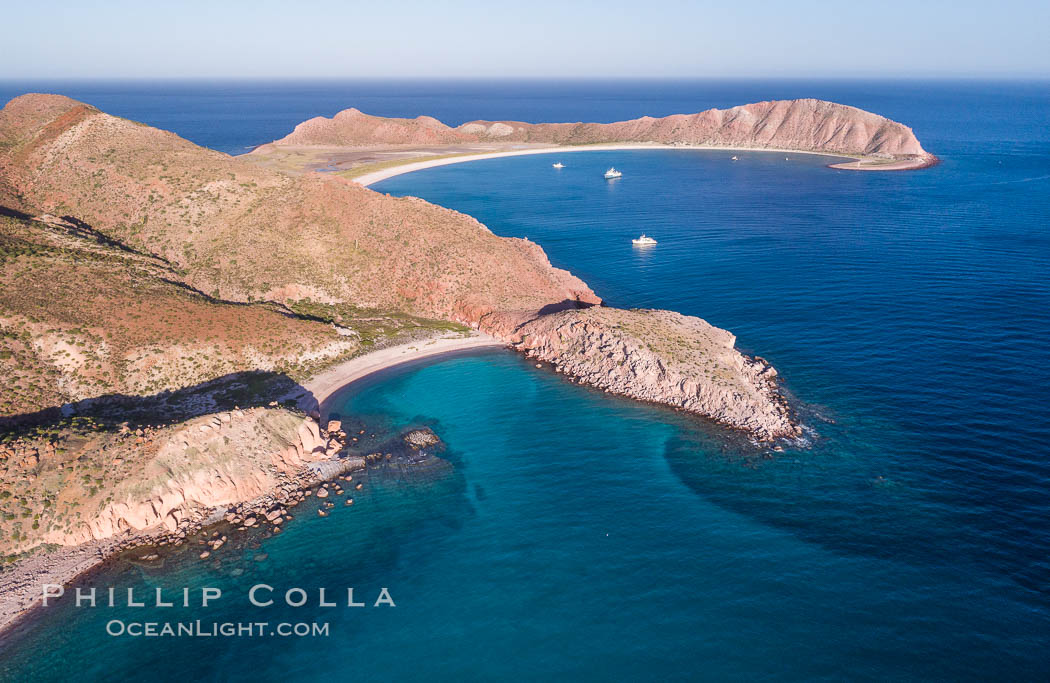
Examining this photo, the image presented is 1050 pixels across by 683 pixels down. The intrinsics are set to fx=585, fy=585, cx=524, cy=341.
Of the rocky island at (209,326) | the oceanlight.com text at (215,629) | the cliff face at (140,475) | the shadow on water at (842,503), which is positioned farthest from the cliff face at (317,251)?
the oceanlight.com text at (215,629)

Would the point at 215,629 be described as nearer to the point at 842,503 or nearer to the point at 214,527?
the point at 214,527

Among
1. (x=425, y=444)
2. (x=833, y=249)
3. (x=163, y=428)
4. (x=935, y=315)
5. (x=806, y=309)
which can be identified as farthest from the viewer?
(x=833, y=249)

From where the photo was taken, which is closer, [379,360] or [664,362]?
[664,362]

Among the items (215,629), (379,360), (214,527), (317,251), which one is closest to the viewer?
(215,629)

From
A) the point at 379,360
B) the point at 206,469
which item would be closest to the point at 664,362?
the point at 379,360

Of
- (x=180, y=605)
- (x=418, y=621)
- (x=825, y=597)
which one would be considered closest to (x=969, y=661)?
(x=825, y=597)

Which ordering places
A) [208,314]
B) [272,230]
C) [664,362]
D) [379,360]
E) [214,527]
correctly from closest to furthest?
1. [214,527]
2. [664,362]
3. [208,314]
4. [379,360]
5. [272,230]

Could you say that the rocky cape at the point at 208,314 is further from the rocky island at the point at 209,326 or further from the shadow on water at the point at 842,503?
the shadow on water at the point at 842,503

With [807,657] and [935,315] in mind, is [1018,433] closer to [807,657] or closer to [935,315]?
[935,315]
